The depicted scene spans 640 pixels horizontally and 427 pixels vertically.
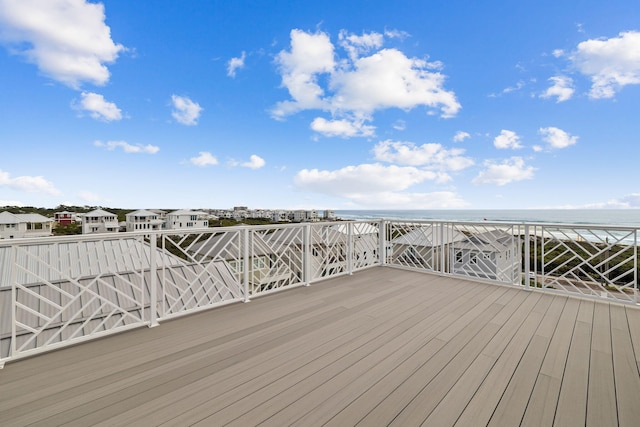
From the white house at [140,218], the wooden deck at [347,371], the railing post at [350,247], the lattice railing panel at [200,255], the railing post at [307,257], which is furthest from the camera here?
the white house at [140,218]

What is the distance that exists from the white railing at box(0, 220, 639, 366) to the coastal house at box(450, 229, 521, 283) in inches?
0.7

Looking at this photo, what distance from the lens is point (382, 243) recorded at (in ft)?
17.4

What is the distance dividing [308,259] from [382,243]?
6.18 ft

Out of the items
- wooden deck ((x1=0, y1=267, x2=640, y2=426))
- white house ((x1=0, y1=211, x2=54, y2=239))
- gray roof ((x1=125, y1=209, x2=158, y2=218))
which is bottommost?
wooden deck ((x1=0, y1=267, x2=640, y2=426))

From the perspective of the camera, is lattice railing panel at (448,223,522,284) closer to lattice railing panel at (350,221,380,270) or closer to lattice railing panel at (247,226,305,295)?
lattice railing panel at (350,221,380,270)

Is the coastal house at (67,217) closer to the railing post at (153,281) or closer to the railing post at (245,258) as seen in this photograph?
the railing post at (153,281)

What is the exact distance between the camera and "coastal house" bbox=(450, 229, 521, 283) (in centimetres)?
418

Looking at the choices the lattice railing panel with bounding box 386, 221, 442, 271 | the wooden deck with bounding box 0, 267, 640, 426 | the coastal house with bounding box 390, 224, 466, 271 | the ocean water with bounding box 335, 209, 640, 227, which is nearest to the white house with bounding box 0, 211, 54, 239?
the wooden deck with bounding box 0, 267, 640, 426

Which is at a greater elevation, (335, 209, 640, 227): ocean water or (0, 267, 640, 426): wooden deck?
(335, 209, 640, 227): ocean water

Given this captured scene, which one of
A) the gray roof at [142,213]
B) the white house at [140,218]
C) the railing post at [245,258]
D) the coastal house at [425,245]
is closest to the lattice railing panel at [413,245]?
the coastal house at [425,245]

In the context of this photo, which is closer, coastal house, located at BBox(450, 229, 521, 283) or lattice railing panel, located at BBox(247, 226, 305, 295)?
lattice railing panel, located at BBox(247, 226, 305, 295)

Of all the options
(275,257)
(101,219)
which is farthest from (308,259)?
(101,219)

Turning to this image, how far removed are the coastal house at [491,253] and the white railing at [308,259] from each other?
0.02 m

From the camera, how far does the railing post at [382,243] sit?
17.3 ft
